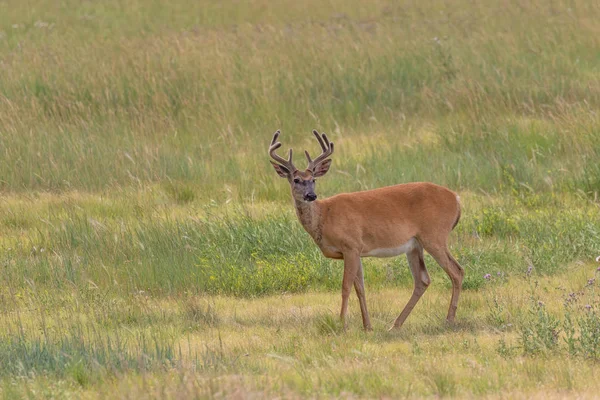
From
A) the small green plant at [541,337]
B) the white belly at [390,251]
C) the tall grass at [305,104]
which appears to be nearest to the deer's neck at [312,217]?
the white belly at [390,251]

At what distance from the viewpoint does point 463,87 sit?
15.1 m

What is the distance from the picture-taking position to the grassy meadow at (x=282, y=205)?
6828 millimetres

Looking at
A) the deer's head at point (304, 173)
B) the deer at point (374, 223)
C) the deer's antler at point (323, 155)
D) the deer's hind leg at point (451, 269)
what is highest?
the deer's antler at point (323, 155)

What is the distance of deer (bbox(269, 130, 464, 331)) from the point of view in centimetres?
846

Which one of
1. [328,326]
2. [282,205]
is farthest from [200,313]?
[282,205]

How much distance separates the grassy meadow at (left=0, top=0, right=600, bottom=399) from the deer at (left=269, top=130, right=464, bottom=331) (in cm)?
40

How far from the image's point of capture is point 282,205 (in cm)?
1190

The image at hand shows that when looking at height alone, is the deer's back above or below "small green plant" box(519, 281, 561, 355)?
above

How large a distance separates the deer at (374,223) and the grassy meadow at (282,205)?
15.8 inches

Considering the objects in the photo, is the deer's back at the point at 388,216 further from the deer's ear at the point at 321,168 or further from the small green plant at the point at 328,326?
the small green plant at the point at 328,326

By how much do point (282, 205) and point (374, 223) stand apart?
11.4 ft

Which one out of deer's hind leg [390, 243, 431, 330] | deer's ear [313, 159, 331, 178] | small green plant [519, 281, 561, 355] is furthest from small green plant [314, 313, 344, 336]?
small green plant [519, 281, 561, 355]

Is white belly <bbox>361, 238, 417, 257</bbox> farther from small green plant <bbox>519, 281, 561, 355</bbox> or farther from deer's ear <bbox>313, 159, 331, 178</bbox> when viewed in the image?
small green plant <bbox>519, 281, 561, 355</bbox>

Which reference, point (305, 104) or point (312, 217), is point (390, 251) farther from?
point (305, 104)
